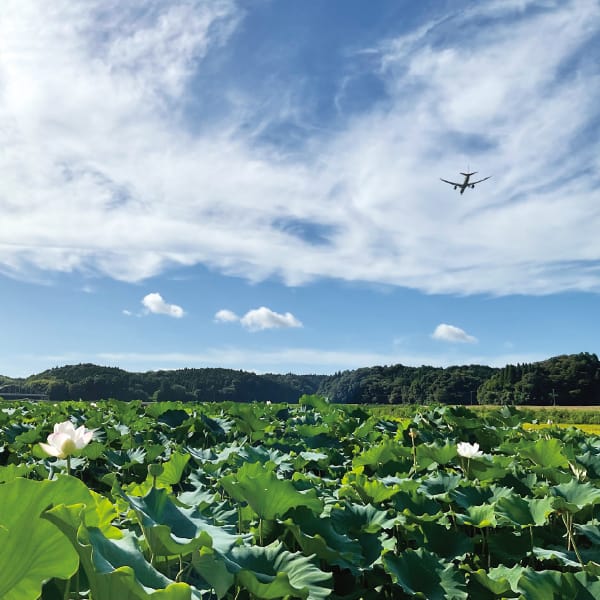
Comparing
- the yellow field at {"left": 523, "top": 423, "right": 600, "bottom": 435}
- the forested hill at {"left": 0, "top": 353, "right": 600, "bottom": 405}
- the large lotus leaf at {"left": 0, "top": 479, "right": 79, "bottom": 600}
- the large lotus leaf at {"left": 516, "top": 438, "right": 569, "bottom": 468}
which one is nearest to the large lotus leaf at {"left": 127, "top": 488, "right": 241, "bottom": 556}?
the large lotus leaf at {"left": 0, "top": 479, "right": 79, "bottom": 600}

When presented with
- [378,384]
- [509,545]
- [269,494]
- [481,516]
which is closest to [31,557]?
[269,494]

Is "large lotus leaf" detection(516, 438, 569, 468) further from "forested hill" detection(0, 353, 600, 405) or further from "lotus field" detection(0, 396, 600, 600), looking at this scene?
"forested hill" detection(0, 353, 600, 405)

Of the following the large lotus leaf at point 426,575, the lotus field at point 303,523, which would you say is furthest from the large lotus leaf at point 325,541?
the large lotus leaf at point 426,575

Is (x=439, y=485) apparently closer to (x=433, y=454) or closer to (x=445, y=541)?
(x=445, y=541)

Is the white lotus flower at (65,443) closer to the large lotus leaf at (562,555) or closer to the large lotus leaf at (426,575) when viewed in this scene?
the large lotus leaf at (426,575)

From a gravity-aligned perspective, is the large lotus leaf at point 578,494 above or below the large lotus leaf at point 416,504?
above

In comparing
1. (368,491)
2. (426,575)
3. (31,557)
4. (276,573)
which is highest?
(31,557)

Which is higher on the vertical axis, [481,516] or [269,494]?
[269,494]
